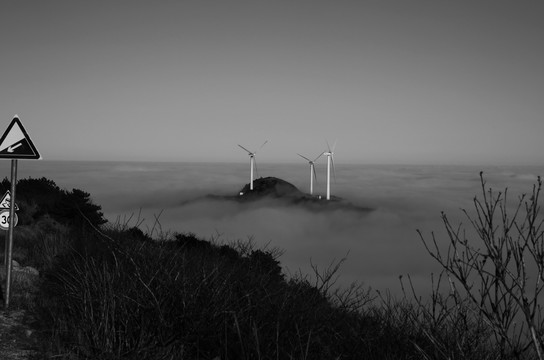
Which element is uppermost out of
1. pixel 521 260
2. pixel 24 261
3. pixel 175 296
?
pixel 521 260

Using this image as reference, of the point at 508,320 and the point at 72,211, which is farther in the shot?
the point at 72,211

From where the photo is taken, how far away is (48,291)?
32.3 ft

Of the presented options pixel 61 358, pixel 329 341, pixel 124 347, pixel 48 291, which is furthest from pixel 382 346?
pixel 48 291

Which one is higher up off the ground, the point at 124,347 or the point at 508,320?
the point at 508,320

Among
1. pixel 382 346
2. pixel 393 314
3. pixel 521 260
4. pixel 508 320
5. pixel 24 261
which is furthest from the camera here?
pixel 24 261

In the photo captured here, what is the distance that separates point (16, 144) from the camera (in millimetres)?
8680

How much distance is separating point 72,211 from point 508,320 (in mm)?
22810

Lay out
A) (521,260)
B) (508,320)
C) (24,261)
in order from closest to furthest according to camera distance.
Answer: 1. (521,260)
2. (508,320)
3. (24,261)

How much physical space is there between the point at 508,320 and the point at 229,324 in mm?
3476

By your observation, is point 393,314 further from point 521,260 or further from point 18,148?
point 18,148

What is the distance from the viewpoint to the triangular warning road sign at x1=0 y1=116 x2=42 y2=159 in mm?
8570

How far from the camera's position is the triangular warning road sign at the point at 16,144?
28.1 ft

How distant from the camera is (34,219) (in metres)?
21.9

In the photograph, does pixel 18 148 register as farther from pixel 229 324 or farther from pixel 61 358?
pixel 229 324
